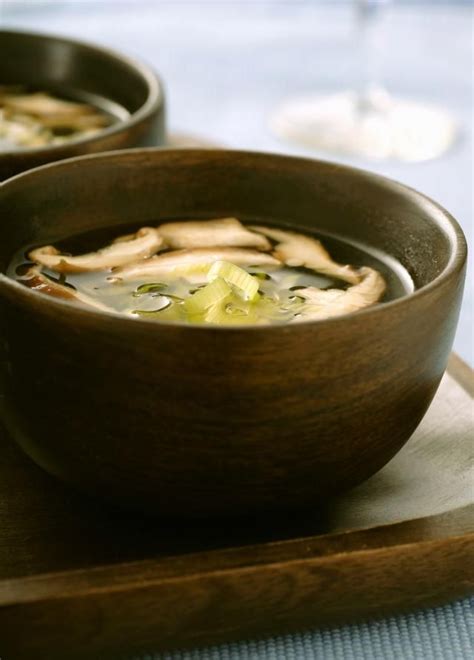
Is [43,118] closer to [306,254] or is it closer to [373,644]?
[306,254]

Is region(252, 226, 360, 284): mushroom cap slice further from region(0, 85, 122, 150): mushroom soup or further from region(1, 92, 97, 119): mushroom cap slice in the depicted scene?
region(1, 92, 97, 119): mushroom cap slice

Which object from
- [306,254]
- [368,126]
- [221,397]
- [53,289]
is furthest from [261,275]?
[368,126]

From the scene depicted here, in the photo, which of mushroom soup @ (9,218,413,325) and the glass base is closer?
mushroom soup @ (9,218,413,325)

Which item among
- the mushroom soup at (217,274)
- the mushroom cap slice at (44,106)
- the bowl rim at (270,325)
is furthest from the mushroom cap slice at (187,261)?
the mushroom cap slice at (44,106)

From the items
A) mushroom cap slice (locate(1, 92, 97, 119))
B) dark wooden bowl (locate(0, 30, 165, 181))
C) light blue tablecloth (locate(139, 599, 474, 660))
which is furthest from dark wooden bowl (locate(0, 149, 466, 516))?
mushroom cap slice (locate(1, 92, 97, 119))

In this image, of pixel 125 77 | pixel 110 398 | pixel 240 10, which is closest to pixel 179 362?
pixel 110 398

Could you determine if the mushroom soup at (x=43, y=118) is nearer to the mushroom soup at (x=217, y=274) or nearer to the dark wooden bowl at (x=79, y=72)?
the dark wooden bowl at (x=79, y=72)
